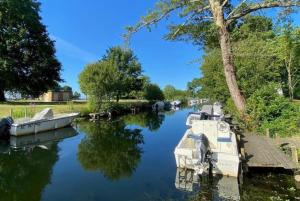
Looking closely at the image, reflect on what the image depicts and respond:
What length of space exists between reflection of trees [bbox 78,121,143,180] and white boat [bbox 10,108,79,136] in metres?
3.25

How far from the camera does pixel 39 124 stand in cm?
1895

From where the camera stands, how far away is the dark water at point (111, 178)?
745cm

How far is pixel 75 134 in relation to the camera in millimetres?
18938

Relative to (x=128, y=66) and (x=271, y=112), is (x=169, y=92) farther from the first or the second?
(x=271, y=112)

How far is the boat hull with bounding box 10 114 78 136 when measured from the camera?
56.6 ft

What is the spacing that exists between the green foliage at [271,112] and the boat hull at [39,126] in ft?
43.8

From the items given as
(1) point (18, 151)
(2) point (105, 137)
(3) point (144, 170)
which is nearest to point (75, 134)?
(2) point (105, 137)

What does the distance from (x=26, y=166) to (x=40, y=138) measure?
22.0 feet

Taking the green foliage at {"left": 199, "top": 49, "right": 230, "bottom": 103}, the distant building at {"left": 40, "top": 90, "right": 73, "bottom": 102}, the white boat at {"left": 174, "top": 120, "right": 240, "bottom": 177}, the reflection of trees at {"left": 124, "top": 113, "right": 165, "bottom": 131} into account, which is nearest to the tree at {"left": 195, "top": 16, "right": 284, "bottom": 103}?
the green foliage at {"left": 199, "top": 49, "right": 230, "bottom": 103}

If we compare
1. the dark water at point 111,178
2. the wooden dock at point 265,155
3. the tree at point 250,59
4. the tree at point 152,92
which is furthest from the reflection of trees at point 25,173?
the tree at point 152,92

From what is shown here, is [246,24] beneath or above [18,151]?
above

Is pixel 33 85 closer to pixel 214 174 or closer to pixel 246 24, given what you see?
pixel 246 24

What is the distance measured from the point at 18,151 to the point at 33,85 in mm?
22601

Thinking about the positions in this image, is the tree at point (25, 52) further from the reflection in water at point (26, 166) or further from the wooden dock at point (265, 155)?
the wooden dock at point (265, 155)
